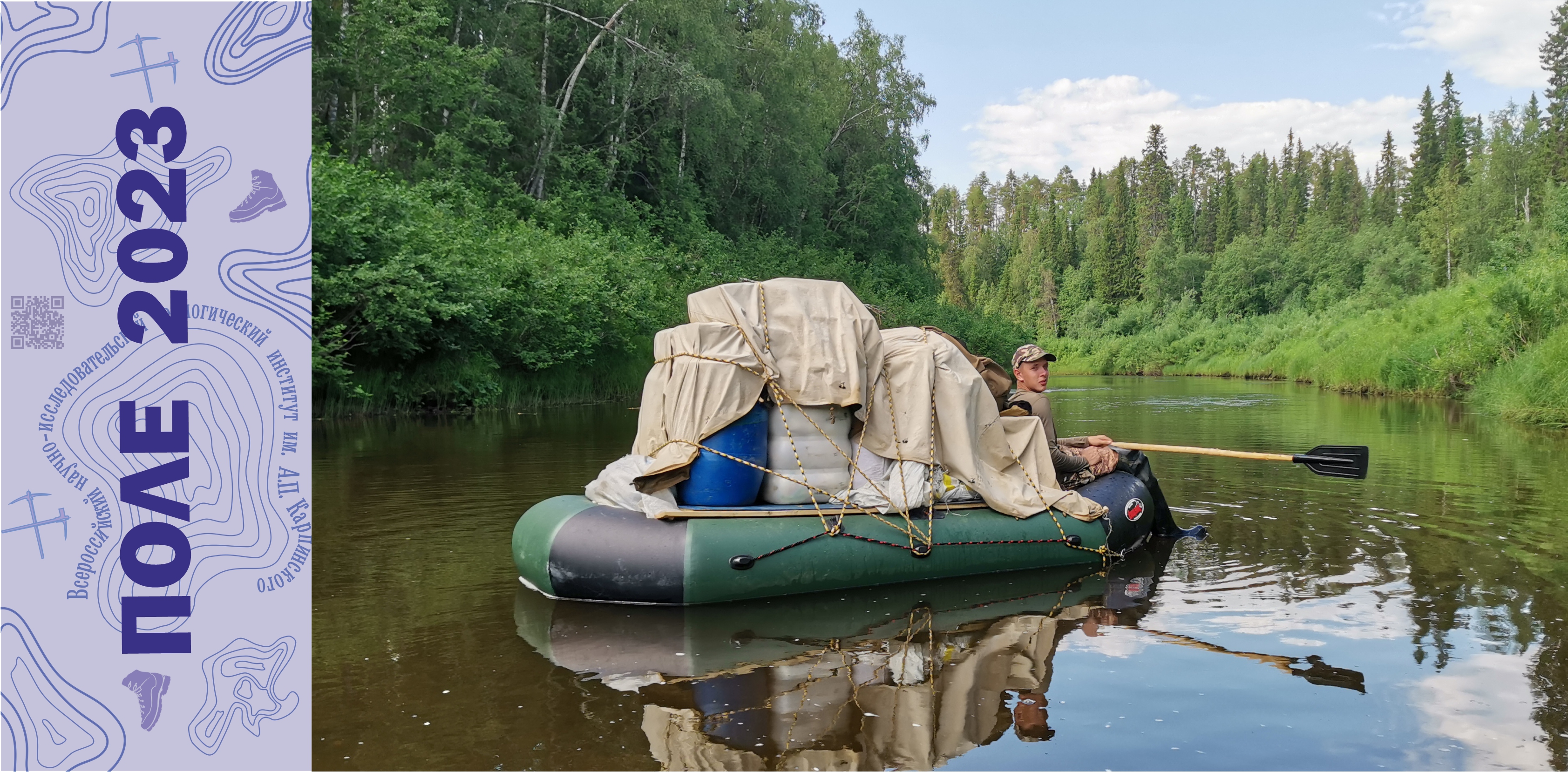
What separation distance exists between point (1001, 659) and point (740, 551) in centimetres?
152

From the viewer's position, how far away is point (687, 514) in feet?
19.3

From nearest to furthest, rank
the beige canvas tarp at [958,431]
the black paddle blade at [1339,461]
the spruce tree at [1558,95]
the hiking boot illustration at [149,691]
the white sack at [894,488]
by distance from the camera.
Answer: the hiking boot illustration at [149,691]
the white sack at [894,488]
the beige canvas tarp at [958,431]
the black paddle blade at [1339,461]
the spruce tree at [1558,95]

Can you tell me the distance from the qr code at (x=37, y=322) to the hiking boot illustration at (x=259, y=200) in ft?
2.17

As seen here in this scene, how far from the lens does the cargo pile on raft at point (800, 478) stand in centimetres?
590

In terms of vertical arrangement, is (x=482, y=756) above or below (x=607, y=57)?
below

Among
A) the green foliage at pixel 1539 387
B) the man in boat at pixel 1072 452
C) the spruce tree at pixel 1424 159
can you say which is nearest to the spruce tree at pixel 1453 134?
A: the spruce tree at pixel 1424 159

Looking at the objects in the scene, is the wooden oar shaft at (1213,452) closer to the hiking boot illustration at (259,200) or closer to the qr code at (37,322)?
the hiking boot illustration at (259,200)

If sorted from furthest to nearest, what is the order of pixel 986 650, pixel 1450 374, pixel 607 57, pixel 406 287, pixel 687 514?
pixel 607 57, pixel 1450 374, pixel 406 287, pixel 687 514, pixel 986 650

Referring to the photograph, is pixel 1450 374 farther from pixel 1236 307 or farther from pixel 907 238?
pixel 1236 307

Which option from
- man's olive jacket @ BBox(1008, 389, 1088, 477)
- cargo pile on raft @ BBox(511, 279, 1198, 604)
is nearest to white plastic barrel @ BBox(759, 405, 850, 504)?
cargo pile on raft @ BBox(511, 279, 1198, 604)

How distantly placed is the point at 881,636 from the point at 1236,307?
61.4 metres

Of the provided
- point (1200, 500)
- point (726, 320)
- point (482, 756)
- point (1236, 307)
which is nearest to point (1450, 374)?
point (1200, 500)

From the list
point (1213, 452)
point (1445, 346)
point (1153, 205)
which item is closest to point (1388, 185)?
point (1153, 205)

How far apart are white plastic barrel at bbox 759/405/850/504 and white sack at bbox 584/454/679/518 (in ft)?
1.99
